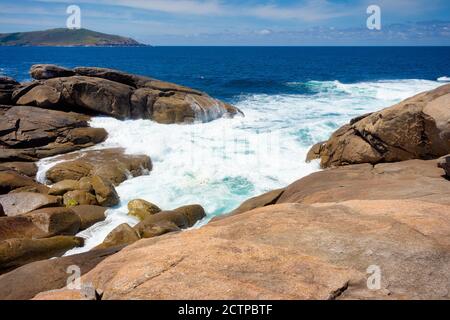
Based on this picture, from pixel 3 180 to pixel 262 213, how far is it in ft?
45.0

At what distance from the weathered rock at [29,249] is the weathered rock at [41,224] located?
998mm

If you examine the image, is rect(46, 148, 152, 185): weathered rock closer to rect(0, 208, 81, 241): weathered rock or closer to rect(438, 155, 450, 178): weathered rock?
rect(0, 208, 81, 241): weathered rock

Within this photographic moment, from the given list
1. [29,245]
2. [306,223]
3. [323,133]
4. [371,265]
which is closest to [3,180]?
[29,245]

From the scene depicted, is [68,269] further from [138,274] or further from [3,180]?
[3,180]

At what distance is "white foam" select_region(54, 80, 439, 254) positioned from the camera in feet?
58.0

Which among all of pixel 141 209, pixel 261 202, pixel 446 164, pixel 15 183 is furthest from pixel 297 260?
pixel 15 183

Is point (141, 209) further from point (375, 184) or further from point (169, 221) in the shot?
point (375, 184)

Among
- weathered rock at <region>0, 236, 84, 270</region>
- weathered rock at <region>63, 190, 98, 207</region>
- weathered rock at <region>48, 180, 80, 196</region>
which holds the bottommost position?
weathered rock at <region>0, 236, 84, 270</region>

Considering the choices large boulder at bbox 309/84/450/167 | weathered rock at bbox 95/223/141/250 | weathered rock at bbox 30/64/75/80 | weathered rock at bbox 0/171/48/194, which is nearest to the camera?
weathered rock at bbox 95/223/141/250

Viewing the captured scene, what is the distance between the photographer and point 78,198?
53.1 ft

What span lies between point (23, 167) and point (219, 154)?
1047cm

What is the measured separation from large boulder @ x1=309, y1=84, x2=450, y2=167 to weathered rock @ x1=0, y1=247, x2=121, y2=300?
1146cm

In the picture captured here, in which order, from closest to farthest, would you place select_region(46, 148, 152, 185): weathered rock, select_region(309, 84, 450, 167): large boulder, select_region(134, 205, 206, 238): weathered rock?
select_region(134, 205, 206, 238): weathered rock → select_region(309, 84, 450, 167): large boulder → select_region(46, 148, 152, 185): weathered rock

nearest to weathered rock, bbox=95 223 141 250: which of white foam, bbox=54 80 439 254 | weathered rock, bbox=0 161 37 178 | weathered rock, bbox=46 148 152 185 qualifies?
white foam, bbox=54 80 439 254
